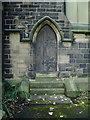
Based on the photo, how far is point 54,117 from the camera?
3.91 meters

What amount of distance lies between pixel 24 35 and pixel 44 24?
0.87 meters

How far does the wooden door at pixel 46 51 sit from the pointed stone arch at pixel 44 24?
14 cm

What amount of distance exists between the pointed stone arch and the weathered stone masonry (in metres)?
0.14

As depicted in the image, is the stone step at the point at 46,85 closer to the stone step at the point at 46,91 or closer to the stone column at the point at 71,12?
the stone step at the point at 46,91

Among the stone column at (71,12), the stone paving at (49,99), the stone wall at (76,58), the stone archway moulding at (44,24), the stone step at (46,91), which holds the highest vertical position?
the stone column at (71,12)

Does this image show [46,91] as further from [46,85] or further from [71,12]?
[71,12]

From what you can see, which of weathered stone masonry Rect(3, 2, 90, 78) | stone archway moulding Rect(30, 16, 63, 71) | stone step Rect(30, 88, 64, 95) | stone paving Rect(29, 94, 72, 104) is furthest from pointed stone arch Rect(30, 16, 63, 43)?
stone paving Rect(29, 94, 72, 104)

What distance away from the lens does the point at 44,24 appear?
658 cm

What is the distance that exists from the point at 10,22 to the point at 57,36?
1.84 m

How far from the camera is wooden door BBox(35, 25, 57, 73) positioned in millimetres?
6637

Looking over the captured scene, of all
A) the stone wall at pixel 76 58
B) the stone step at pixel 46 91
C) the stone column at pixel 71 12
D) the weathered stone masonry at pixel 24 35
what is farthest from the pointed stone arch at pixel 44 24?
the stone step at pixel 46 91

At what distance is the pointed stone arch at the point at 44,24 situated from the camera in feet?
21.1

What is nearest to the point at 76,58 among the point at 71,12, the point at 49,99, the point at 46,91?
the point at 46,91

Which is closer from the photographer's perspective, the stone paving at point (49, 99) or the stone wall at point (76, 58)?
the stone paving at point (49, 99)
